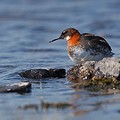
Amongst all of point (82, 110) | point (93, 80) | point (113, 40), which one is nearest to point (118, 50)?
point (113, 40)

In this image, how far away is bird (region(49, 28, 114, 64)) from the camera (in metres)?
13.0

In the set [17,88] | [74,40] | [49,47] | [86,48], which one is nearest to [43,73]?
[86,48]

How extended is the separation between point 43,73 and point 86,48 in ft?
3.60

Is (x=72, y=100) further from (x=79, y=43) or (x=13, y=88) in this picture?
(x=79, y=43)

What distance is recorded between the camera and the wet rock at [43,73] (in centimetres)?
1274

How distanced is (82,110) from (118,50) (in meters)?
7.31

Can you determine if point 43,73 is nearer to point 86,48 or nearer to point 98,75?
point 86,48

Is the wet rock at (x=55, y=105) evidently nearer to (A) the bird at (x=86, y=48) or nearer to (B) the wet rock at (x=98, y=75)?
(B) the wet rock at (x=98, y=75)

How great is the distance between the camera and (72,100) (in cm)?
1025

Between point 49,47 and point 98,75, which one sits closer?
point 98,75

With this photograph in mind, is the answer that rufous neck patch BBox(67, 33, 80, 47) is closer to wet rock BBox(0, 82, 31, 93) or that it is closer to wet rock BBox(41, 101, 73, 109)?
wet rock BBox(0, 82, 31, 93)

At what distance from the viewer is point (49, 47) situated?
17984 millimetres

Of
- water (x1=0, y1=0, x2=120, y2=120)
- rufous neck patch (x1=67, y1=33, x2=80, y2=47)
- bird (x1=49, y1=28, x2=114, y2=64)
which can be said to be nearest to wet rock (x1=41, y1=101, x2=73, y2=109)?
water (x1=0, y1=0, x2=120, y2=120)

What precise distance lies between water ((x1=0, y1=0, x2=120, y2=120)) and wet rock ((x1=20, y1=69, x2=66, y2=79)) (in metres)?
0.23
